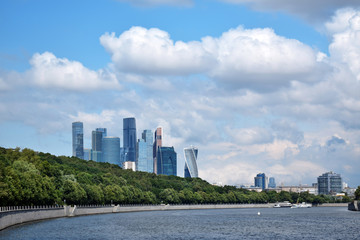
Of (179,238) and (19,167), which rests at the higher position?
(19,167)

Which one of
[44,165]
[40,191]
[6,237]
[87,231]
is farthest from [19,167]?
[6,237]

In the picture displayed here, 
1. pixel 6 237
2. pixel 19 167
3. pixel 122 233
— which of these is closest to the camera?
pixel 6 237

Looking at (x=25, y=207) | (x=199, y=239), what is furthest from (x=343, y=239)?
(x=25, y=207)

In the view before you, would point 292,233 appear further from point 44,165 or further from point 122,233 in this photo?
point 44,165

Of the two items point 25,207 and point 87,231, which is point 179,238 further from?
point 25,207

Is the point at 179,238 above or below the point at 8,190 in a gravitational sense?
below

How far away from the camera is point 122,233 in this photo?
360 ft

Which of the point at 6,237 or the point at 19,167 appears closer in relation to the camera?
the point at 6,237

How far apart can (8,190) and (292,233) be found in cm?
6039

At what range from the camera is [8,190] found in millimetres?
129000

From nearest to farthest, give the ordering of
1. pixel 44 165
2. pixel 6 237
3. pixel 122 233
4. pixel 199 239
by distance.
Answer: pixel 6 237 → pixel 199 239 → pixel 122 233 → pixel 44 165

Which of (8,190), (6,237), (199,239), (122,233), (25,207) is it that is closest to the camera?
(6,237)

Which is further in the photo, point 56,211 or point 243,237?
point 56,211

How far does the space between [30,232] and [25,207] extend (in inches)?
1896
